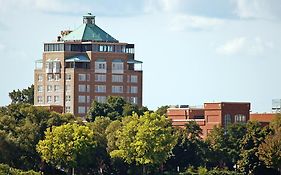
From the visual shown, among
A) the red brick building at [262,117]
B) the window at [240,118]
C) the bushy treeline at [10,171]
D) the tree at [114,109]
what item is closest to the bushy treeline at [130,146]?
the bushy treeline at [10,171]

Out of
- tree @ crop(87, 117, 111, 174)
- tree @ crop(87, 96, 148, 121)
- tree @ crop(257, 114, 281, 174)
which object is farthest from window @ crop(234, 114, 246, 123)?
tree @ crop(257, 114, 281, 174)

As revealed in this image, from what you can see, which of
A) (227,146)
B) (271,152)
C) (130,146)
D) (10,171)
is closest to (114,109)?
(227,146)

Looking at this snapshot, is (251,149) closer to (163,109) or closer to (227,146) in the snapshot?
(227,146)

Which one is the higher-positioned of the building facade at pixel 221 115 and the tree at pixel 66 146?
the building facade at pixel 221 115

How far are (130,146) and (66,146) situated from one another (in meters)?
6.14

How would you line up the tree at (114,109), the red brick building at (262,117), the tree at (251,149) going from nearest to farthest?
the tree at (251,149), the tree at (114,109), the red brick building at (262,117)

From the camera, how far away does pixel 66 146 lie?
14950 cm

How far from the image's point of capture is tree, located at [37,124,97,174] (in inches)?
5846

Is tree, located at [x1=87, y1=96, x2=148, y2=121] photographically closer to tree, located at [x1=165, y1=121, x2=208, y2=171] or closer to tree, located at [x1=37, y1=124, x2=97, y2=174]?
tree, located at [x1=165, y1=121, x2=208, y2=171]

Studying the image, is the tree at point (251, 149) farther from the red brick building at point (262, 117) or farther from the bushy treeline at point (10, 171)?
the bushy treeline at point (10, 171)

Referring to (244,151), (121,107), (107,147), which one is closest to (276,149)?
(244,151)

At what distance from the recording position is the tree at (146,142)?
14962cm

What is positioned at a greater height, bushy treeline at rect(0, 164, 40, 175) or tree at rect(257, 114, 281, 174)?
tree at rect(257, 114, 281, 174)

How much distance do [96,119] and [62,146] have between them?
14555 millimetres
